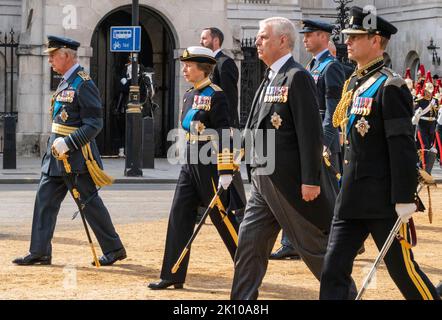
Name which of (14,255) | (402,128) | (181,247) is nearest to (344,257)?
(402,128)

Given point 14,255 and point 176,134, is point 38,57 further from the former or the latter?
point 14,255

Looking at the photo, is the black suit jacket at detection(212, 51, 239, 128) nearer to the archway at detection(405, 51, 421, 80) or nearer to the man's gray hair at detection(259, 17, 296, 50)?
the man's gray hair at detection(259, 17, 296, 50)

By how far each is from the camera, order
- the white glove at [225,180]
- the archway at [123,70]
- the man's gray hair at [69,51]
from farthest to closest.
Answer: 1. the archway at [123,70]
2. the man's gray hair at [69,51]
3. the white glove at [225,180]

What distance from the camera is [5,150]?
79.2ft

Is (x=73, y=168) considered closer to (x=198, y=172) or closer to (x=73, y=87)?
(x=73, y=87)

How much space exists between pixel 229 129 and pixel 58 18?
696 inches

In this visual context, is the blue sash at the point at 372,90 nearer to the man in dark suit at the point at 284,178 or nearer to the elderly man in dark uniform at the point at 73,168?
the man in dark suit at the point at 284,178

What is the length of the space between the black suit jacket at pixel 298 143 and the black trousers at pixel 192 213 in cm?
163

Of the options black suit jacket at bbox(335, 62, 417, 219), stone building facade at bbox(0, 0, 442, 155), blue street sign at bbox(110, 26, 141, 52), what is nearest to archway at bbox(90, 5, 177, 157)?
stone building facade at bbox(0, 0, 442, 155)

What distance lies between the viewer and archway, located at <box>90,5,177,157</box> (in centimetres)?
2877

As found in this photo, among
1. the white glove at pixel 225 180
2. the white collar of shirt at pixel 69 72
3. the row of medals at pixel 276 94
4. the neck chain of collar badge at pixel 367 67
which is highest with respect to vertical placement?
the neck chain of collar badge at pixel 367 67

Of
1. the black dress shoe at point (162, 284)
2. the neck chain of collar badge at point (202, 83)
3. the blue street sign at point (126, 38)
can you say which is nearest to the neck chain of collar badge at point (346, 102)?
the neck chain of collar badge at point (202, 83)

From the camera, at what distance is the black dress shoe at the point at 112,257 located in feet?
37.1

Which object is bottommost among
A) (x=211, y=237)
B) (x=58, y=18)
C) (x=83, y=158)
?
(x=211, y=237)
